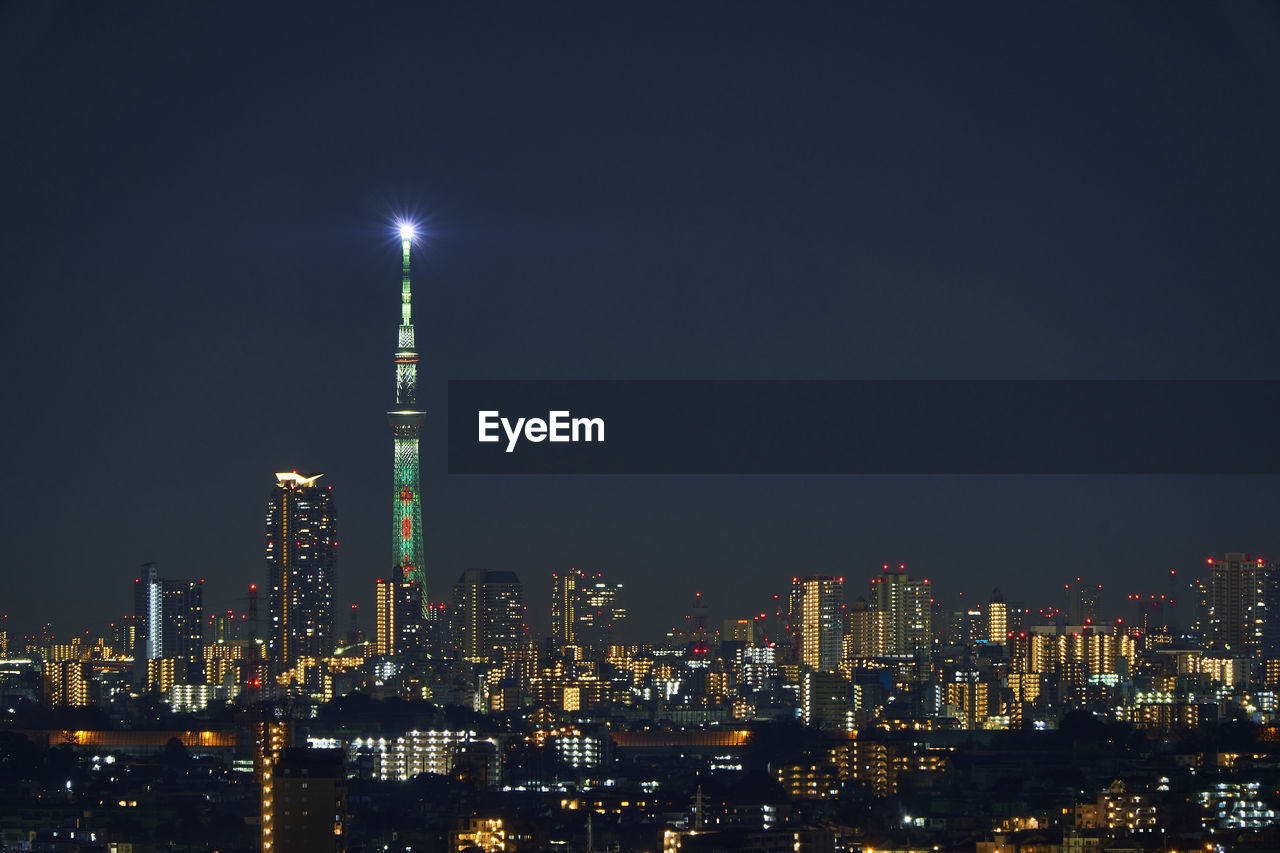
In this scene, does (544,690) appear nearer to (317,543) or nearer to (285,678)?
(285,678)

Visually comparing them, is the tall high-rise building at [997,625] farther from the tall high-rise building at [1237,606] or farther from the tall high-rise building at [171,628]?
the tall high-rise building at [171,628]
